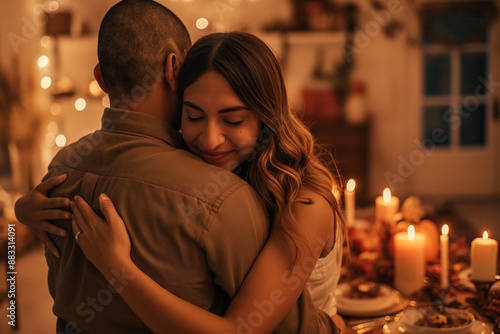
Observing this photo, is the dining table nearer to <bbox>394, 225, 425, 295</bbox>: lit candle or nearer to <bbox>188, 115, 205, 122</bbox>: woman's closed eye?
<bbox>394, 225, 425, 295</bbox>: lit candle

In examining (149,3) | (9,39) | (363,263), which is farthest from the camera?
(9,39)

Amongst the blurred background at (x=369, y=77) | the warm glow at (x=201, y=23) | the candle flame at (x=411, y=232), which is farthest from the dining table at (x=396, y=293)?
the warm glow at (x=201, y=23)

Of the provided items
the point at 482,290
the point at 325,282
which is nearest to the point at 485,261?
the point at 482,290

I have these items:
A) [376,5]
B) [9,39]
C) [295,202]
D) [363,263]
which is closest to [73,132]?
[9,39]

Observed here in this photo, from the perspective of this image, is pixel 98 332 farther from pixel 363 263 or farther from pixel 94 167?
pixel 363 263

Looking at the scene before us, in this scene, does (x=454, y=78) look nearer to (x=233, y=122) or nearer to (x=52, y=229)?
(x=233, y=122)

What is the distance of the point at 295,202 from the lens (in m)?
1.09

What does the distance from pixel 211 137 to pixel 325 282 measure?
451 millimetres

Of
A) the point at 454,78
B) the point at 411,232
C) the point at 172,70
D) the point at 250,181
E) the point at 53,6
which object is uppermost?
the point at 53,6

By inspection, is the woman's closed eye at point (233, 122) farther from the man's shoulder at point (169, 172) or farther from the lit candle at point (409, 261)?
the lit candle at point (409, 261)

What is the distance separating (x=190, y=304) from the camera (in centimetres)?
97

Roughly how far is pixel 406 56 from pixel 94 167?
4963 mm

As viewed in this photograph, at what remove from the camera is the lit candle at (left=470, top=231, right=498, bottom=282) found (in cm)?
138

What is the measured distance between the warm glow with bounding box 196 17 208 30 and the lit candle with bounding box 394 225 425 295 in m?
4.28
